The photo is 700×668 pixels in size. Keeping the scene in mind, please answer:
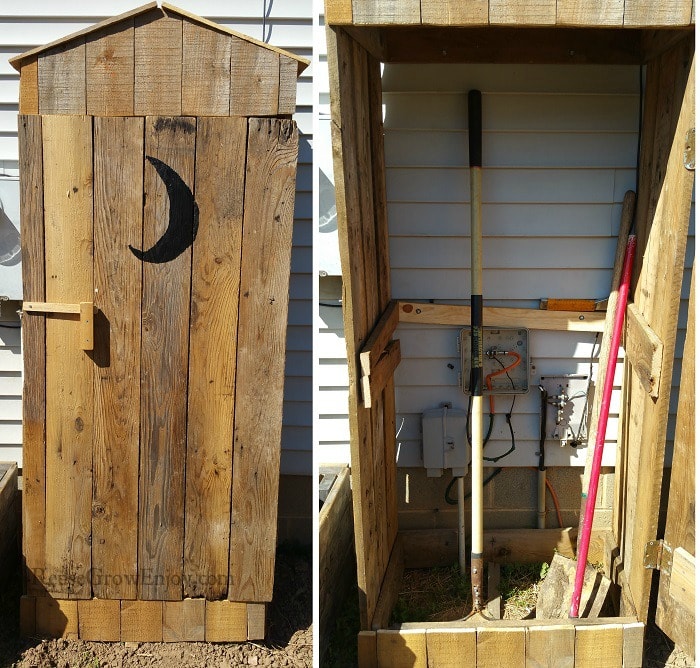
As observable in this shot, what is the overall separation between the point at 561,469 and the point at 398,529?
772 mm

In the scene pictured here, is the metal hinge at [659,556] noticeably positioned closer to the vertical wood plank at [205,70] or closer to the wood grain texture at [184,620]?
the wood grain texture at [184,620]

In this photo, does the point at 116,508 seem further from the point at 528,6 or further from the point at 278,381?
the point at 528,6

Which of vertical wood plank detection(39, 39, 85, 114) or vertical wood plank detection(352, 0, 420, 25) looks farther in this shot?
vertical wood plank detection(39, 39, 85, 114)

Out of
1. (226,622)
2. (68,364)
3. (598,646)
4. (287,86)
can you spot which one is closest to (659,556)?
(598,646)

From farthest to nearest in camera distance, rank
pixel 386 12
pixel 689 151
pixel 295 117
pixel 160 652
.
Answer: pixel 295 117, pixel 160 652, pixel 689 151, pixel 386 12

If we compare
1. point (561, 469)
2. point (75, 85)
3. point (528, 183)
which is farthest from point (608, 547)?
point (75, 85)

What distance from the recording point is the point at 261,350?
106 inches

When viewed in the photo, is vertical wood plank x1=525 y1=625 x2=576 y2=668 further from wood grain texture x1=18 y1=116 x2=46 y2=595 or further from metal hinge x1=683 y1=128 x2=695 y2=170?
wood grain texture x1=18 y1=116 x2=46 y2=595

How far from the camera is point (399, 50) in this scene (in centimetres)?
290

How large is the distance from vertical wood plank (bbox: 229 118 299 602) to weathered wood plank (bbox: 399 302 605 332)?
2.32 feet

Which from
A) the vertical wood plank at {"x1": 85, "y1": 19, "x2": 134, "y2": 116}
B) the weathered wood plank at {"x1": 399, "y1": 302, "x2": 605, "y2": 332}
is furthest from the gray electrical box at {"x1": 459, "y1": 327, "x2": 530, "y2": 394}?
the vertical wood plank at {"x1": 85, "y1": 19, "x2": 134, "y2": 116}

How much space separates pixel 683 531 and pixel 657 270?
3.16 feet

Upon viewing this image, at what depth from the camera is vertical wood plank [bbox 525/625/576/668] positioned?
104 inches

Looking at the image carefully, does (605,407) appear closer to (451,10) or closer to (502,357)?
(502,357)
